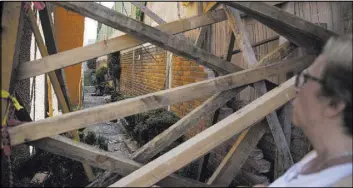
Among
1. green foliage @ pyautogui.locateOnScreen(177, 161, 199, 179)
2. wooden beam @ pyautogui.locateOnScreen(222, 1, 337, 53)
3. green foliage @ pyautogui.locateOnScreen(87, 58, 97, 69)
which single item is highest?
wooden beam @ pyautogui.locateOnScreen(222, 1, 337, 53)

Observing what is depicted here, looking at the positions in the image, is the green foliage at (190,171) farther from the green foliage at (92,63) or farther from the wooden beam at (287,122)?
the green foliage at (92,63)

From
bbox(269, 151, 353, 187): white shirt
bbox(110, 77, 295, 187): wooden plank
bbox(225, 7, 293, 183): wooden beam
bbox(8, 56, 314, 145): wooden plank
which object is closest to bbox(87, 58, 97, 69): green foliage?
bbox(225, 7, 293, 183): wooden beam

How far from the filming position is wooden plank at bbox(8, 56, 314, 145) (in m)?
1.74

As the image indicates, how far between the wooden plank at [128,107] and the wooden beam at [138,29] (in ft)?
1.40

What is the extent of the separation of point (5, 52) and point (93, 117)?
65cm

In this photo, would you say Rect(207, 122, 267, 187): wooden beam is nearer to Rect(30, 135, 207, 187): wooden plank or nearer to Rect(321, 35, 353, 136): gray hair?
Rect(30, 135, 207, 187): wooden plank

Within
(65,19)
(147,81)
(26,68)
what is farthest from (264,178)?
(147,81)

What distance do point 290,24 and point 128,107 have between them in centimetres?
139

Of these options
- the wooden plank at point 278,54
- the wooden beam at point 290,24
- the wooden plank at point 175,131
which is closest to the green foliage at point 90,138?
the wooden plank at point 175,131

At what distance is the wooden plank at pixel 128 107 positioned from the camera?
5.72ft

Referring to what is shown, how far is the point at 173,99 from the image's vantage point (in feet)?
7.16

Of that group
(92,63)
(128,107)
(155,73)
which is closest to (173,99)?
(128,107)

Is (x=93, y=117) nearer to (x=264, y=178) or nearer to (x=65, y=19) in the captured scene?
(x=264, y=178)

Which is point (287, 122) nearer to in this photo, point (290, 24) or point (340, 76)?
point (290, 24)
